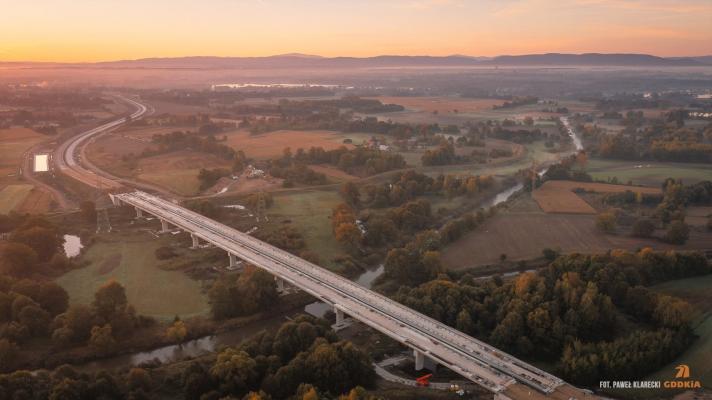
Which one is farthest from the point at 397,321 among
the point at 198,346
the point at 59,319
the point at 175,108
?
the point at 175,108

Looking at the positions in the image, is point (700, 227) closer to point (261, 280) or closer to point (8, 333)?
point (261, 280)

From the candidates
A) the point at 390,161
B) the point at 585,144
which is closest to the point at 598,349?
the point at 390,161

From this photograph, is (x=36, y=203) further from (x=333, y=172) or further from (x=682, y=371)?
(x=682, y=371)

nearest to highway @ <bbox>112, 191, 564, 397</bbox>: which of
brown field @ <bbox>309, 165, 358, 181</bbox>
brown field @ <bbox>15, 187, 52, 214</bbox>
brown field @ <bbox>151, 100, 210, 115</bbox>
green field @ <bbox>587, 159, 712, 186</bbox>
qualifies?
brown field @ <bbox>15, 187, 52, 214</bbox>

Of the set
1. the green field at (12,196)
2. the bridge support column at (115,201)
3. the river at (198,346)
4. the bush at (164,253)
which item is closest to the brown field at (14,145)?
the green field at (12,196)

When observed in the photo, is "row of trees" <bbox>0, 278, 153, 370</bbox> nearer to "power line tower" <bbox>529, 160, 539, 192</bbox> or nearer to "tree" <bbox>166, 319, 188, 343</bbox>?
"tree" <bbox>166, 319, 188, 343</bbox>

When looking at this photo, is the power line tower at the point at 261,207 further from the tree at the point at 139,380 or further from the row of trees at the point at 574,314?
the tree at the point at 139,380
